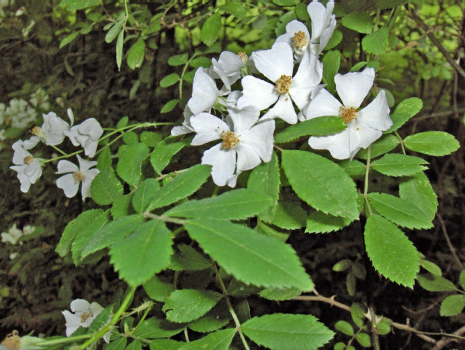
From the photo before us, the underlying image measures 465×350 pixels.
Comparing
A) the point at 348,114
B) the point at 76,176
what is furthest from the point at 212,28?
the point at 76,176

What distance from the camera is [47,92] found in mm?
2443

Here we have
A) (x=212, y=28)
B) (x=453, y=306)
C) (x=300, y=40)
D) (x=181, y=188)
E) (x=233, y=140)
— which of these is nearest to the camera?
(x=181, y=188)

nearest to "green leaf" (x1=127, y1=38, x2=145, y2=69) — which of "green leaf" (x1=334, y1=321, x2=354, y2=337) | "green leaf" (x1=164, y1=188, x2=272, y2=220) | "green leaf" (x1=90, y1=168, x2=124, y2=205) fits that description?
"green leaf" (x1=90, y1=168, x2=124, y2=205)

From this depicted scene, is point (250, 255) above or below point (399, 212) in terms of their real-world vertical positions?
above

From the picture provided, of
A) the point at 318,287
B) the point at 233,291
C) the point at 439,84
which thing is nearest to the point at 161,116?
the point at 318,287

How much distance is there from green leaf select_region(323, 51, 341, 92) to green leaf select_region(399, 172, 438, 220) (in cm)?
25

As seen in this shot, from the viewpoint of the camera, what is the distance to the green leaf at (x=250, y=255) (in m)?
0.42

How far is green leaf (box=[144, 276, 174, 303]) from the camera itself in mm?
846

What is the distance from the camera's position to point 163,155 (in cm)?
81

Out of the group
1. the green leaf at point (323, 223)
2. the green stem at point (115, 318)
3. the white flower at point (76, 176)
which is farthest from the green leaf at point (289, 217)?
the white flower at point (76, 176)

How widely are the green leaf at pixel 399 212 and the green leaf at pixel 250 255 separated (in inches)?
12.8

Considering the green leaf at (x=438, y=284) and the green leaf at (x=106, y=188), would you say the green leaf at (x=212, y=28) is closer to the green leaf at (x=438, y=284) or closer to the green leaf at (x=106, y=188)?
the green leaf at (x=106, y=188)

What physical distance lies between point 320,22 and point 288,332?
1.93ft

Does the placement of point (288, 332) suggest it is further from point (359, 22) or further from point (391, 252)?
point (359, 22)
